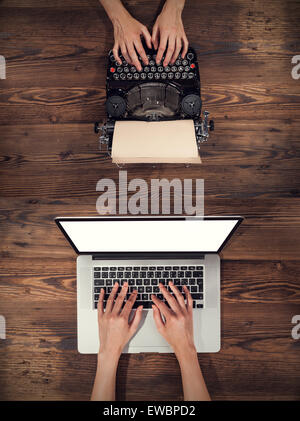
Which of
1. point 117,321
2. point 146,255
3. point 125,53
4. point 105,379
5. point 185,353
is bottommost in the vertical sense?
point 105,379

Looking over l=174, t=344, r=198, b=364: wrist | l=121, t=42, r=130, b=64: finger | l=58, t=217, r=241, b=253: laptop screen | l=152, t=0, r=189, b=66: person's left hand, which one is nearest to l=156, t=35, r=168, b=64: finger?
l=152, t=0, r=189, b=66: person's left hand

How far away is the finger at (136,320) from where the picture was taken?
1.19m

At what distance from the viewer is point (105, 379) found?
3.99 ft

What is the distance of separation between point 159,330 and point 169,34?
124 cm

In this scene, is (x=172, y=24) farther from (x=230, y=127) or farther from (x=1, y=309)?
(x=1, y=309)

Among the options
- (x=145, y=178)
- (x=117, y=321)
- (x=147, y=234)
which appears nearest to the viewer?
(x=147, y=234)

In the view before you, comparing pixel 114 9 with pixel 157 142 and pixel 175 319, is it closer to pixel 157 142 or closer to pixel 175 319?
pixel 157 142

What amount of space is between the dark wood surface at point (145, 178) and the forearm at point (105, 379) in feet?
0.24

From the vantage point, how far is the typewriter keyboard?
3.92ft

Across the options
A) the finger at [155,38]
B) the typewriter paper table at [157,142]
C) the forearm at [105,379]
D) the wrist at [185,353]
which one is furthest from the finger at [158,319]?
the finger at [155,38]

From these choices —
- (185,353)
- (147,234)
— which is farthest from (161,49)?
(185,353)

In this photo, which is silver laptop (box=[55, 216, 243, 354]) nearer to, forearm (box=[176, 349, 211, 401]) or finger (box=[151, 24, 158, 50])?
forearm (box=[176, 349, 211, 401])

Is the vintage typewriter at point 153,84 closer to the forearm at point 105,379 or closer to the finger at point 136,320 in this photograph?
the finger at point 136,320
